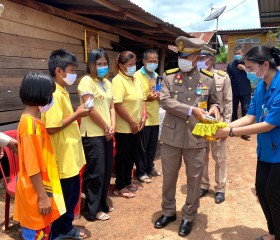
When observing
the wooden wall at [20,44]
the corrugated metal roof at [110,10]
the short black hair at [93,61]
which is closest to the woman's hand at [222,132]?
the short black hair at [93,61]

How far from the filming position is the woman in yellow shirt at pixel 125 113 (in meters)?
3.98

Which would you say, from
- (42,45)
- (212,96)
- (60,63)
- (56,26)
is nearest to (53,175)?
(60,63)

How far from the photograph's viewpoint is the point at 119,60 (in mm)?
4125

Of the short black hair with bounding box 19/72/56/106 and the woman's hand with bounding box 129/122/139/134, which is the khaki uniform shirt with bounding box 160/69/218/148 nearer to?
the woman's hand with bounding box 129/122/139/134

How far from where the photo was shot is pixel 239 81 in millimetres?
7223

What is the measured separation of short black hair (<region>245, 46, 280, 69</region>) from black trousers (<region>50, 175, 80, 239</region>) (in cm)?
201

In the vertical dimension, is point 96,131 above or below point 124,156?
above

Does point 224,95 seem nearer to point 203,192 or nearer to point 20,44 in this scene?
point 203,192

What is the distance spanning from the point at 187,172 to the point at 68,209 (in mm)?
1303

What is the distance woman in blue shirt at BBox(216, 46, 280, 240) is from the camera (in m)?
2.62

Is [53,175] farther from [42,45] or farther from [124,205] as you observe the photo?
[42,45]

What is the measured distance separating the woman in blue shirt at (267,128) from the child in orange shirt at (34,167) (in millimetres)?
1568

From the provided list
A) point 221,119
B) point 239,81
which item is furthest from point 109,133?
point 239,81

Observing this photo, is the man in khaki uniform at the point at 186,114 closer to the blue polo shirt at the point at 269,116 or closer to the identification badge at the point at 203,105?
→ the identification badge at the point at 203,105
